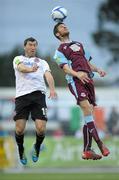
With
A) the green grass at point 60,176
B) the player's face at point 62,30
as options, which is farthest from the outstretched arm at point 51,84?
the green grass at point 60,176

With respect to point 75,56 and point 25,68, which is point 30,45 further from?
point 75,56

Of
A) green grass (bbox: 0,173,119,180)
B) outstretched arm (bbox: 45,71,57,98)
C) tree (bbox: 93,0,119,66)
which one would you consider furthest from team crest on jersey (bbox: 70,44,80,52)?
tree (bbox: 93,0,119,66)

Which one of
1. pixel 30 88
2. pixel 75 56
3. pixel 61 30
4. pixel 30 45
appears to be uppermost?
pixel 61 30

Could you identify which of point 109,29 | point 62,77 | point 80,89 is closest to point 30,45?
point 80,89

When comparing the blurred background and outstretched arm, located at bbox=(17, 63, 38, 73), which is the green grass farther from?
outstretched arm, located at bbox=(17, 63, 38, 73)

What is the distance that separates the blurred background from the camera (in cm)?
3222

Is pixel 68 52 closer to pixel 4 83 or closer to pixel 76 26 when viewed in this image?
pixel 4 83

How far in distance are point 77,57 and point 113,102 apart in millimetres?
16518

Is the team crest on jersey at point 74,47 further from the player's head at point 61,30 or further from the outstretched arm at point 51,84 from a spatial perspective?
the outstretched arm at point 51,84

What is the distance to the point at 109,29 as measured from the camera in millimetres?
43500

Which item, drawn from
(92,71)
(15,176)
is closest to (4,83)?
(15,176)

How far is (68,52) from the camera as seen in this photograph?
1639 centimetres

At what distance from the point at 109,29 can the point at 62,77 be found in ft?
21.4

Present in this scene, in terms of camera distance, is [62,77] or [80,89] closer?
[80,89]
